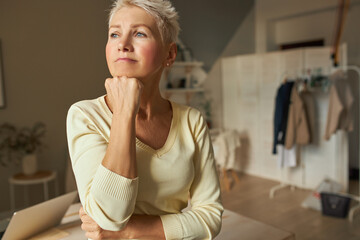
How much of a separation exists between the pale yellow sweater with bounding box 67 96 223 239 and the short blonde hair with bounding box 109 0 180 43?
205 mm

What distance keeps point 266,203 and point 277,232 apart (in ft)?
8.67

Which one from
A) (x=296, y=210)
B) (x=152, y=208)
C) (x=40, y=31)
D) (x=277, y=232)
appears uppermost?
(x=40, y=31)

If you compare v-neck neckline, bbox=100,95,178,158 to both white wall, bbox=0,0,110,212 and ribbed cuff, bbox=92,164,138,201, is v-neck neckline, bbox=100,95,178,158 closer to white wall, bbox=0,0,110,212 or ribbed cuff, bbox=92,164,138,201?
ribbed cuff, bbox=92,164,138,201

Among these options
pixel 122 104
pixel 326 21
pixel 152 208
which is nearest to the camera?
pixel 122 104

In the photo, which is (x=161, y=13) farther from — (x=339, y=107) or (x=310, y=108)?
(x=310, y=108)

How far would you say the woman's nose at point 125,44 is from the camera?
0.71 meters

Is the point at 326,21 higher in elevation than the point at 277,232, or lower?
higher

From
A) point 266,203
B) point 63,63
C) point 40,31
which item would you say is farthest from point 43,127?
point 266,203

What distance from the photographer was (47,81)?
2986 mm

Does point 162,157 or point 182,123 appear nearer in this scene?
point 162,157

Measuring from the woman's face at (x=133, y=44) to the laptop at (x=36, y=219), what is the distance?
66 centimetres

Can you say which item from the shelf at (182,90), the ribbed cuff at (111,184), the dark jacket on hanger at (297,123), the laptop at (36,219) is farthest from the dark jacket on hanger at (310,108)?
the ribbed cuff at (111,184)

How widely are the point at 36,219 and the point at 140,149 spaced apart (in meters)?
0.64

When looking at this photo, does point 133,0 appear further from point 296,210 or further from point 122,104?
point 296,210
